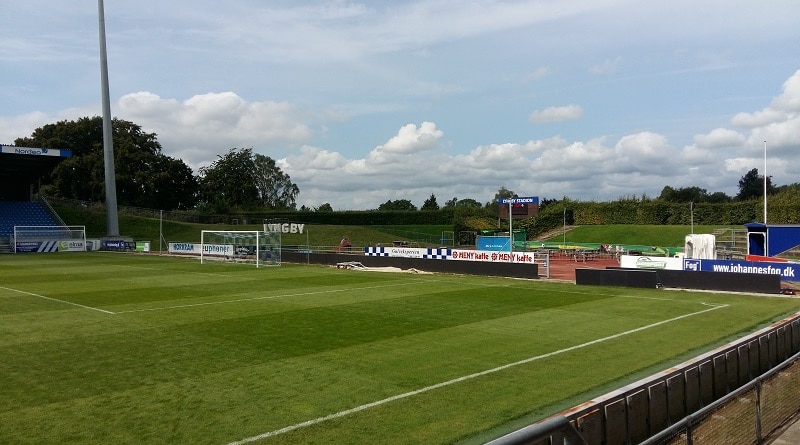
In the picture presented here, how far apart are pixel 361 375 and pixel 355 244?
59.3 metres

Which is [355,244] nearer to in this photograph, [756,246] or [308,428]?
[756,246]

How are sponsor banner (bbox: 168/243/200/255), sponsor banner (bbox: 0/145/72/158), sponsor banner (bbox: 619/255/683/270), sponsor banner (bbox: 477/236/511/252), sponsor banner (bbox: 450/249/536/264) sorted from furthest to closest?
sponsor banner (bbox: 0/145/72/158) → sponsor banner (bbox: 168/243/200/255) → sponsor banner (bbox: 477/236/511/252) → sponsor banner (bbox: 450/249/536/264) → sponsor banner (bbox: 619/255/683/270)

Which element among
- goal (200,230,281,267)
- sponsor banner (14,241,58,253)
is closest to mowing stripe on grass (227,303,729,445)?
goal (200,230,281,267)

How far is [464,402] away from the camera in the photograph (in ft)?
30.6

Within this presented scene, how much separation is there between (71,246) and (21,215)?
1144 cm

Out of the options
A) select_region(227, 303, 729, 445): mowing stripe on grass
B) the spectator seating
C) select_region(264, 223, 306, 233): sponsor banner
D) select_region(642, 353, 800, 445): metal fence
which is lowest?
select_region(227, 303, 729, 445): mowing stripe on grass

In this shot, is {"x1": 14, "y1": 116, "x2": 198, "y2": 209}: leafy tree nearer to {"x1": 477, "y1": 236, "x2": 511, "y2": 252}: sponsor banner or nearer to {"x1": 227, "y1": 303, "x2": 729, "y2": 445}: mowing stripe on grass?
{"x1": 477, "y1": 236, "x2": 511, "y2": 252}: sponsor banner

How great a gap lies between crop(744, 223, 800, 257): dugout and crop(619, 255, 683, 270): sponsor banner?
37.8 ft

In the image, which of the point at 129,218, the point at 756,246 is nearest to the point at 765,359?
the point at 756,246

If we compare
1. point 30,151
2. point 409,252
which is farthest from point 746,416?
point 30,151

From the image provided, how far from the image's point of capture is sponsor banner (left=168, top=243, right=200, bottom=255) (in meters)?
53.3

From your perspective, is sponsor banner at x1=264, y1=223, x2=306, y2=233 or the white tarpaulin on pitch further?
sponsor banner at x1=264, y1=223, x2=306, y2=233

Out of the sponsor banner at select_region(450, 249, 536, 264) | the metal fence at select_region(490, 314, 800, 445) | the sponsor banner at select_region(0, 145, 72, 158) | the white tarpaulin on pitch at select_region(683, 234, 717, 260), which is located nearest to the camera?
the metal fence at select_region(490, 314, 800, 445)

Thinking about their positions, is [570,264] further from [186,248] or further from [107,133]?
[107,133]
